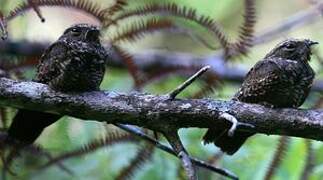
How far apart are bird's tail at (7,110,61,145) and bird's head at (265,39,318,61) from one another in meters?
0.86

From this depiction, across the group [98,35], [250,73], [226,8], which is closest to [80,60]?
[98,35]

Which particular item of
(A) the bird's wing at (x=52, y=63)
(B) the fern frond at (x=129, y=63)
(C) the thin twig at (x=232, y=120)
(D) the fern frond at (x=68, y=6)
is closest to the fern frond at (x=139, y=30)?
(B) the fern frond at (x=129, y=63)

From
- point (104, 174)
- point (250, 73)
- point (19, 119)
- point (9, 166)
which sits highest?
point (250, 73)

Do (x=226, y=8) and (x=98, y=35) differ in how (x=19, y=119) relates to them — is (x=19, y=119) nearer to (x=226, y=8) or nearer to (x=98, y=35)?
(x=98, y=35)

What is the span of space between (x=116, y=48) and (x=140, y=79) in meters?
0.17

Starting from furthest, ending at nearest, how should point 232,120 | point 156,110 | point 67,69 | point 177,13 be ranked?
point 177,13
point 67,69
point 156,110
point 232,120

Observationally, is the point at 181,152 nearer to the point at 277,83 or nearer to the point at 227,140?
the point at 227,140

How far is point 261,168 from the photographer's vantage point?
3.77 m

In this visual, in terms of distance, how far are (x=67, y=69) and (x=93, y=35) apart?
0.76 ft

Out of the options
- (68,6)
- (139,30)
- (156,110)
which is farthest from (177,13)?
(156,110)

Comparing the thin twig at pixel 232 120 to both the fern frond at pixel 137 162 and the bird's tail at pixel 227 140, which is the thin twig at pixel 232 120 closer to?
the bird's tail at pixel 227 140

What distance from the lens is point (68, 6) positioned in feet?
10.2

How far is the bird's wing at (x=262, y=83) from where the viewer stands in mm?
3062

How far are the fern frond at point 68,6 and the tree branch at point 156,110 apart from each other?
0.26 m
